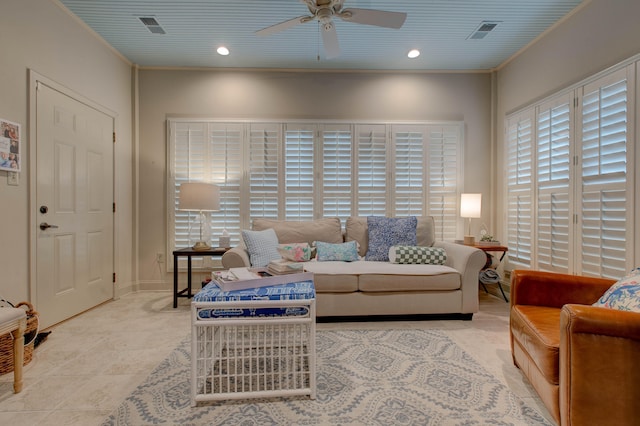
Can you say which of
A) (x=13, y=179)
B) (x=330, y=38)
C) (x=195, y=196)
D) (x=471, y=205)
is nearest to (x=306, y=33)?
(x=330, y=38)

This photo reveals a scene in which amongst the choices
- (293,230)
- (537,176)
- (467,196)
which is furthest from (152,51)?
(537,176)

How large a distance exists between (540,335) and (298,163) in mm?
3052

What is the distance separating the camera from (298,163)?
4.00 metres

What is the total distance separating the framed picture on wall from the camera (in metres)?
2.30

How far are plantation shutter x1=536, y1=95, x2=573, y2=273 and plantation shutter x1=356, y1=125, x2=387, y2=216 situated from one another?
165 centimetres

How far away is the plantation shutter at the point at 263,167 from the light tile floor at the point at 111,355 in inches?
56.5

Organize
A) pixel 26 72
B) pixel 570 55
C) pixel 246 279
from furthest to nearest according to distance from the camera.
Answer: pixel 570 55 → pixel 26 72 → pixel 246 279

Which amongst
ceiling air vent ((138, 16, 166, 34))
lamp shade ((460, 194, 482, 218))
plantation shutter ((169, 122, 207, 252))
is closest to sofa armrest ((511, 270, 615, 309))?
lamp shade ((460, 194, 482, 218))

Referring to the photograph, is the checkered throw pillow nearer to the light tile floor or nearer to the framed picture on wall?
the light tile floor

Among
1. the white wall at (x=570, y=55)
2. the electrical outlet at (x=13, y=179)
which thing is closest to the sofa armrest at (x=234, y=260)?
the electrical outlet at (x=13, y=179)

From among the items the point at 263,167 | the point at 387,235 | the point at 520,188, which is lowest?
the point at 387,235

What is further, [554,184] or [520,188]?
[520,188]

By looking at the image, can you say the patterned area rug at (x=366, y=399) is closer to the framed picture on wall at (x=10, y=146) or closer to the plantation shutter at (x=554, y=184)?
the plantation shutter at (x=554, y=184)

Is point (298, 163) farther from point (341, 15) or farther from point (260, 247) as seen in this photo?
point (341, 15)
